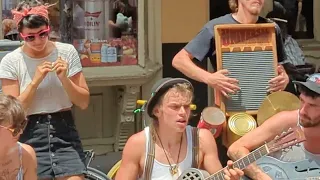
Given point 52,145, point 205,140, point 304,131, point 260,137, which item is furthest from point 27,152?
point 304,131

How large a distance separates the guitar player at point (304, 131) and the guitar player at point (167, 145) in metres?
0.16

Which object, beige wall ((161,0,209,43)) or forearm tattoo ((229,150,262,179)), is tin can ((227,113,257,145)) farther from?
beige wall ((161,0,209,43))

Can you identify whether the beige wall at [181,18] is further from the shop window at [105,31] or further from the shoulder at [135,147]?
the shoulder at [135,147]

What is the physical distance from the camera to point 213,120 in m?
4.18

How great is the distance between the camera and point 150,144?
363 cm

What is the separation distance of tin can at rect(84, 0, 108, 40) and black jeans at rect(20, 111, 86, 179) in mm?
2433

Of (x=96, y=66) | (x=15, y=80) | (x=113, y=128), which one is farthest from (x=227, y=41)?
(x=113, y=128)

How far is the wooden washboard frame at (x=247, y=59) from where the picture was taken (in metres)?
4.31

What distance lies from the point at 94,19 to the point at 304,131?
10.5ft

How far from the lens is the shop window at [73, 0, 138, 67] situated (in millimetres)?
6227

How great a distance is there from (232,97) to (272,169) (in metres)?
0.88

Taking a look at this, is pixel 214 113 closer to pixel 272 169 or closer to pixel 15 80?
pixel 272 169

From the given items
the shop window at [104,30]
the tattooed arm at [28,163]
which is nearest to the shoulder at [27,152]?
the tattooed arm at [28,163]

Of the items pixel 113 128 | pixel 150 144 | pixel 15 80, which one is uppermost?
pixel 15 80
